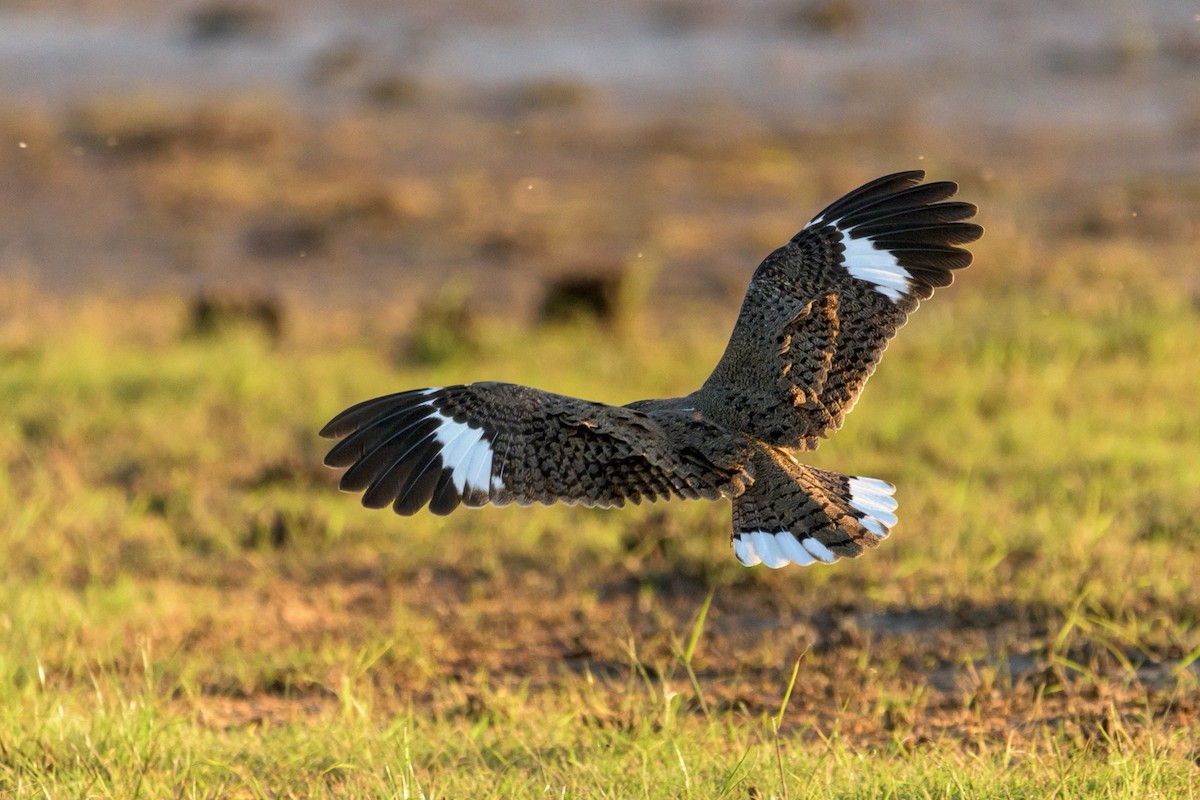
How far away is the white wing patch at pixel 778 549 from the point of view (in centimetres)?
410

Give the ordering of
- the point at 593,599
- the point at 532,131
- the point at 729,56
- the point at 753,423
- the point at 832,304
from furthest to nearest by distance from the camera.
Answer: the point at 729,56 < the point at 532,131 < the point at 593,599 < the point at 832,304 < the point at 753,423

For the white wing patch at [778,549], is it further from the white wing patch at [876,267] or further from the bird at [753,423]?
the white wing patch at [876,267]

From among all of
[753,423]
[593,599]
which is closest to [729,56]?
[593,599]

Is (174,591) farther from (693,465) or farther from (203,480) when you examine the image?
(693,465)

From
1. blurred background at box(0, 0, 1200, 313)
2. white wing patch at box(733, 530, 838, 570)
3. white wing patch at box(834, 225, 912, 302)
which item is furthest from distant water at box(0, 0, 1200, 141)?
white wing patch at box(733, 530, 838, 570)

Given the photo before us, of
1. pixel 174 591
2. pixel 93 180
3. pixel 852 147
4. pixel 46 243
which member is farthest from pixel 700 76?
pixel 174 591

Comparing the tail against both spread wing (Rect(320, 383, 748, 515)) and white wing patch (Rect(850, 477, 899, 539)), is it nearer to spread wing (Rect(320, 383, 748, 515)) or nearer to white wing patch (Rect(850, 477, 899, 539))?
white wing patch (Rect(850, 477, 899, 539))

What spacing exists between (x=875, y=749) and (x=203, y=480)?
366 cm

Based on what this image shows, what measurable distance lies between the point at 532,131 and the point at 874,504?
15.3 m

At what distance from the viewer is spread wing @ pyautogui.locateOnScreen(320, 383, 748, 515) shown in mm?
4051

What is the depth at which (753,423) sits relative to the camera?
441 centimetres

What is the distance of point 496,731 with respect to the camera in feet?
14.8

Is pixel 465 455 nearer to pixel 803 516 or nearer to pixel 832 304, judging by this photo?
pixel 803 516

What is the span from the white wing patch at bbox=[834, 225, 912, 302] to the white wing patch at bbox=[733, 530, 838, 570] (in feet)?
2.59
